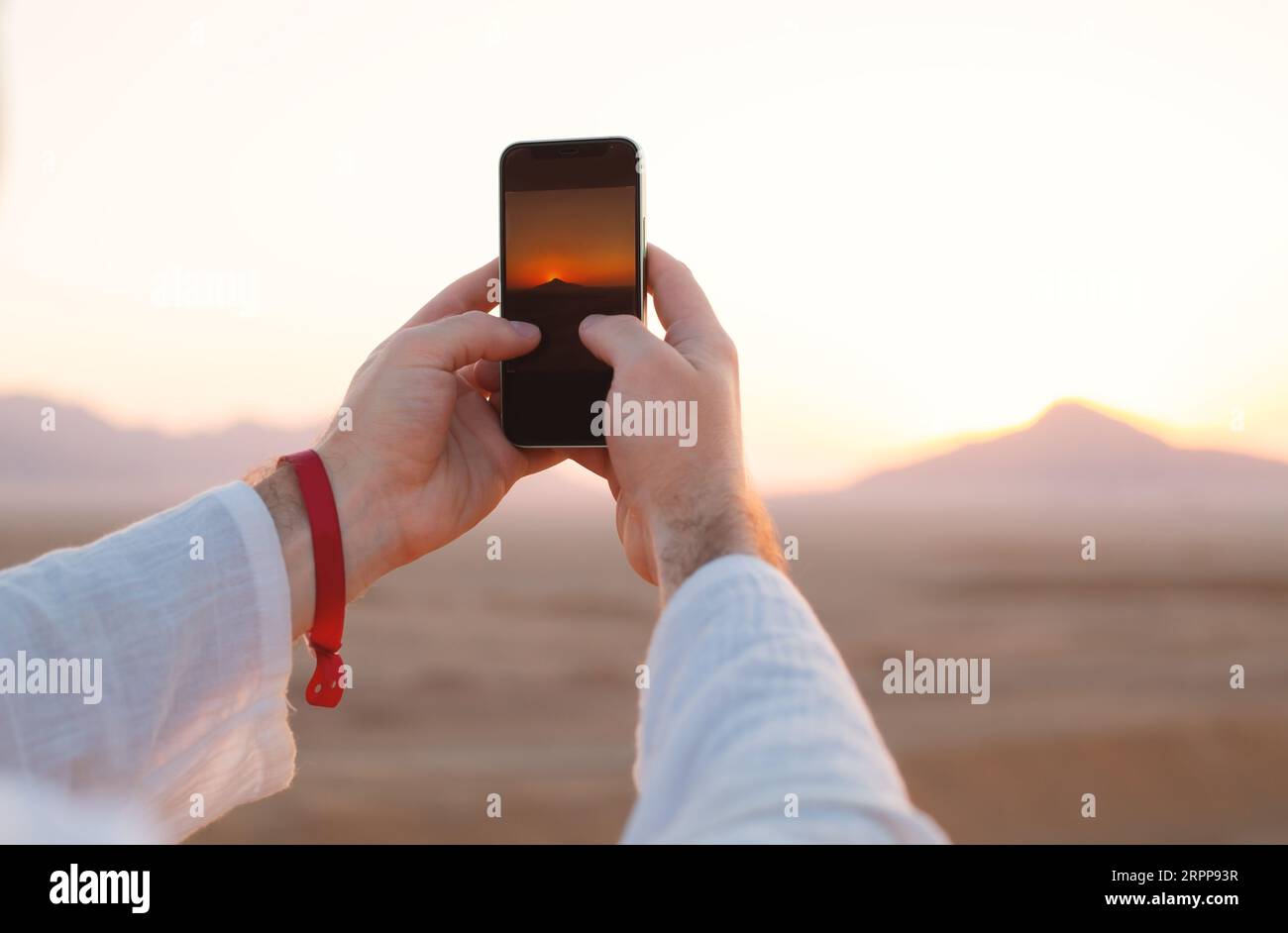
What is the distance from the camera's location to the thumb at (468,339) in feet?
6.11

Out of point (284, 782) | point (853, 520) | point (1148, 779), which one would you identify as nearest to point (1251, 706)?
point (1148, 779)

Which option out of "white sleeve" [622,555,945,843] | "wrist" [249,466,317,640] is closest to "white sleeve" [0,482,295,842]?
"wrist" [249,466,317,640]

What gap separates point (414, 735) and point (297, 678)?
1655mm

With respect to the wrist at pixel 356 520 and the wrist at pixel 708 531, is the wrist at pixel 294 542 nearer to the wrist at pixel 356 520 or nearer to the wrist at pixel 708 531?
the wrist at pixel 356 520

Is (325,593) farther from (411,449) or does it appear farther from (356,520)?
(411,449)

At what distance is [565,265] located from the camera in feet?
6.61

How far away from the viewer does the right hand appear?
4.26ft

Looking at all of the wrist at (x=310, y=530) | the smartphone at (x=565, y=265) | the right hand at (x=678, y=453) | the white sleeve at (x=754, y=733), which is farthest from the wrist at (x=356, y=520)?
the white sleeve at (x=754, y=733)

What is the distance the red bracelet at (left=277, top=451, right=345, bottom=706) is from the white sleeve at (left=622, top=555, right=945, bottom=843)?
2.58ft

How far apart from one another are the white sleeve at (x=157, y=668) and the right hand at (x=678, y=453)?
62cm

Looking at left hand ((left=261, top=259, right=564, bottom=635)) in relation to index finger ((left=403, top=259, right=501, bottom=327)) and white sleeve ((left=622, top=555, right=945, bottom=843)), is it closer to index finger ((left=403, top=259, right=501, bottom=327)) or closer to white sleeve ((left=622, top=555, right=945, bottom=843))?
index finger ((left=403, top=259, right=501, bottom=327))

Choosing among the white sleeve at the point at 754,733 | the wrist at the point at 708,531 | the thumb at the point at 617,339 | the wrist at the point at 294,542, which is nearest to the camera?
the white sleeve at the point at 754,733

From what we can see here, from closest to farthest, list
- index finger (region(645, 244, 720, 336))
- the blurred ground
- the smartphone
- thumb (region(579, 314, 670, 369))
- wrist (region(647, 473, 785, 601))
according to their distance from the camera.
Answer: wrist (region(647, 473, 785, 601))
thumb (region(579, 314, 670, 369))
index finger (region(645, 244, 720, 336))
the smartphone
the blurred ground
